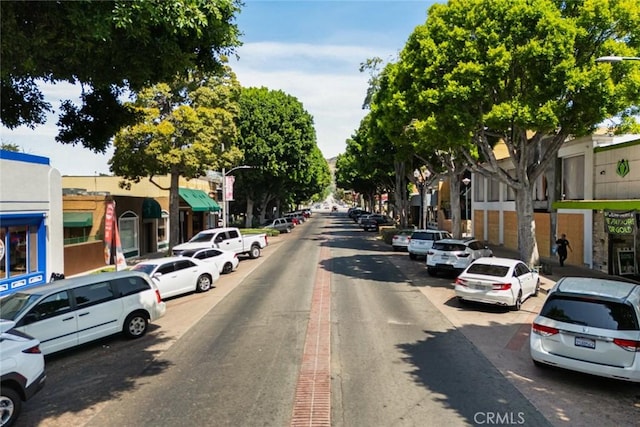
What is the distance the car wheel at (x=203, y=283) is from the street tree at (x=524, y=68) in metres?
10.3

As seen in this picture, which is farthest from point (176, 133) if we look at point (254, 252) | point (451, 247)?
point (451, 247)

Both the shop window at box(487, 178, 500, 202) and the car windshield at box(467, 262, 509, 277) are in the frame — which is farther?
the shop window at box(487, 178, 500, 202)

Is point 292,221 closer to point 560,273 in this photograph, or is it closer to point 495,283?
point 560,273

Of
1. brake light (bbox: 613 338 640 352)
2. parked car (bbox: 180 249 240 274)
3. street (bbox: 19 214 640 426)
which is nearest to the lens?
street (bbox: 19 214 640 426)

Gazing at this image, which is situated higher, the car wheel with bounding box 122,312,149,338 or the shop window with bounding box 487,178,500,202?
the shop window with bounding box 487,178,500,202

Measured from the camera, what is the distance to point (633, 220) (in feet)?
59.0

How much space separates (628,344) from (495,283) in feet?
20.2

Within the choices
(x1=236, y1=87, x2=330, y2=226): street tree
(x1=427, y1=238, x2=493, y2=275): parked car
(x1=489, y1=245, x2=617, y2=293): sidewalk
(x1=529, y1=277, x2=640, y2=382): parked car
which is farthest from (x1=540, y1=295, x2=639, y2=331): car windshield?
(x1=236, y1=87, x2=330, y2=226): street tree

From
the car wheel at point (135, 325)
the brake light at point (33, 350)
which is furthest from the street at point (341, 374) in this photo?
the brake light at point (33, 350)

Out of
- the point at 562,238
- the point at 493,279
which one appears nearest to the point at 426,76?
the point at 493,279

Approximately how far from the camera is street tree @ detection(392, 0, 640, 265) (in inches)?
622

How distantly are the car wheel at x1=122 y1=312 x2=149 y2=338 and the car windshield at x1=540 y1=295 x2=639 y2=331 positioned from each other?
9.00 meters

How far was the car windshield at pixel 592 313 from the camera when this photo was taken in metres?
7.77

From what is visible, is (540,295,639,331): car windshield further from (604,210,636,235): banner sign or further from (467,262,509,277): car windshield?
(604,210,636,235): banner sign
